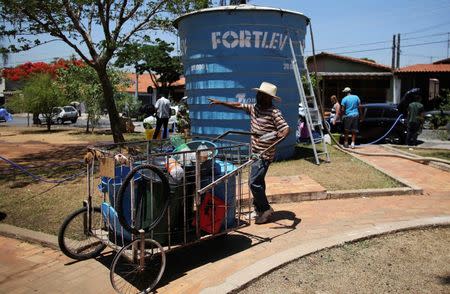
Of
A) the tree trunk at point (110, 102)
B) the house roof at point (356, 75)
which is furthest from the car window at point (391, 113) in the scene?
the house roof at point (356, 75)

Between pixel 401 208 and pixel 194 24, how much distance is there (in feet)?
19.5

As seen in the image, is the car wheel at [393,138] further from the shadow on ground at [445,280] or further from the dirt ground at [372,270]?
the shadow on ground at [445,280]

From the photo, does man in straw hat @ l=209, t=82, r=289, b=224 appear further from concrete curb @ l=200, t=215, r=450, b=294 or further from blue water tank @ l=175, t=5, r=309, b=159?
blue water tank @ l=175, t=5, r=309, b=159

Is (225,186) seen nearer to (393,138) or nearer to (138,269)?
(138,269)

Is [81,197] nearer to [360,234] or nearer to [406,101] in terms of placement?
[360,234]

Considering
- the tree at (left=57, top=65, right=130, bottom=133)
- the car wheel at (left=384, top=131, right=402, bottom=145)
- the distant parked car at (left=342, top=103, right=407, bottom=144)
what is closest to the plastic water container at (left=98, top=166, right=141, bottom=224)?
the distant parked car at (left=342, top=103, right=407, bottom=144)

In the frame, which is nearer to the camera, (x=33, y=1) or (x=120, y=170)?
(x=120, y=170)

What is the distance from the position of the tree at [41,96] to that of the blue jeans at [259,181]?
20030 mm

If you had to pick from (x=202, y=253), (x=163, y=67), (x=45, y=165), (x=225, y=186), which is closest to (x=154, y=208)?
(x=225, y=186)

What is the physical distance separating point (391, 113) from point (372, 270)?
1200 centimetres

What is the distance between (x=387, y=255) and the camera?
4.80 m

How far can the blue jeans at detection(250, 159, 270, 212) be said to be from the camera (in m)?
5.70

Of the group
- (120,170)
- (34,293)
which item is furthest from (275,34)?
(34,293)

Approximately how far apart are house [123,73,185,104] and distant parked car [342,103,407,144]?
2362 centimetres
